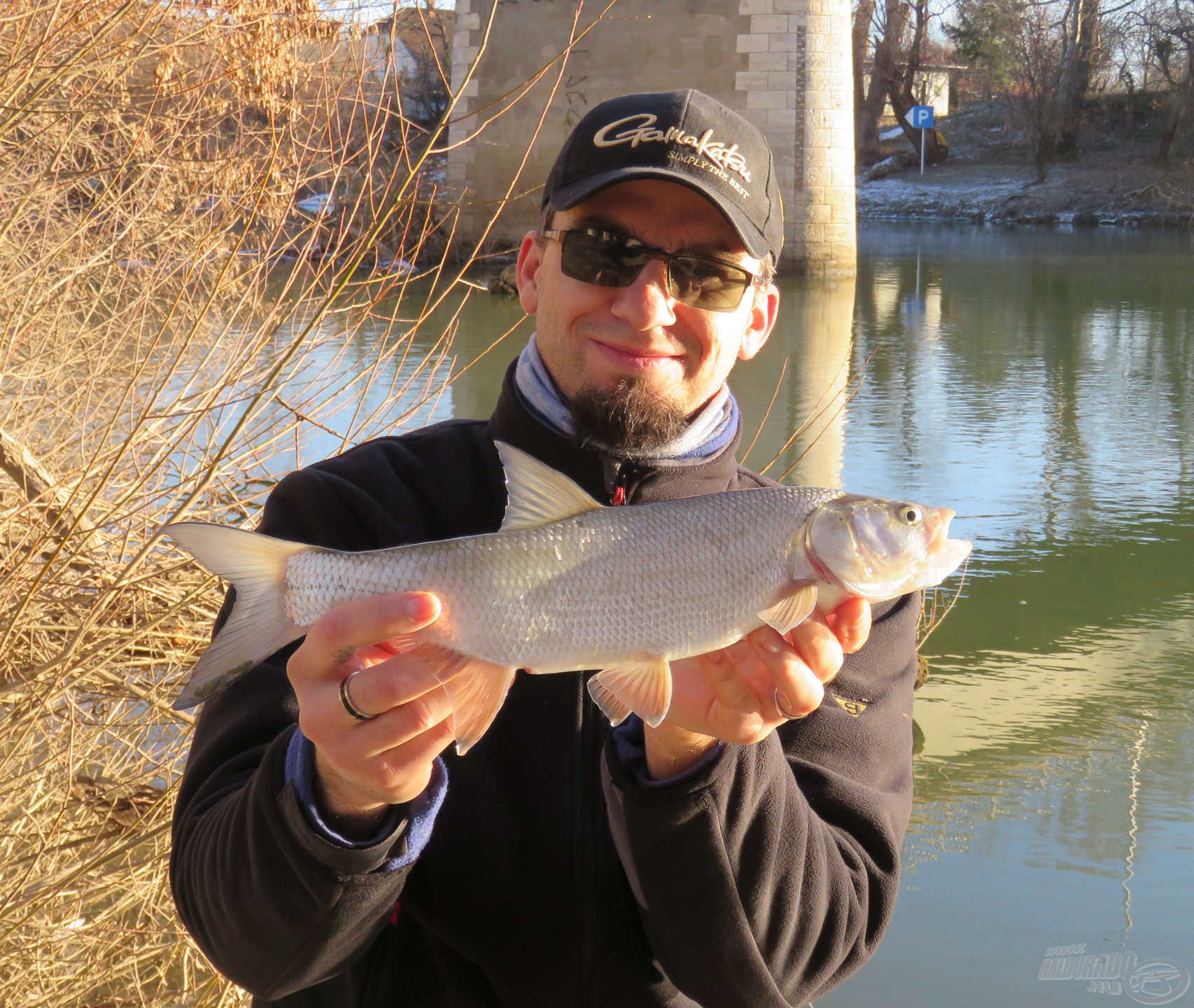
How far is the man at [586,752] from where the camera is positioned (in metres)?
1.94

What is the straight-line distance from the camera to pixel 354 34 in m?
4.34

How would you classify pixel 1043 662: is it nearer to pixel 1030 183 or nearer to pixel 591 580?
pixel 591 580

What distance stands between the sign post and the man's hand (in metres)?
40.7

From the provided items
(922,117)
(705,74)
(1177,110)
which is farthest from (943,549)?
(922,117)

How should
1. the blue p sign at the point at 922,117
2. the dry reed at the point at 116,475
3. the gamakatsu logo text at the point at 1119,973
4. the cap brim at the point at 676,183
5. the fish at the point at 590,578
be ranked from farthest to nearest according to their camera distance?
1. the blue p sign at the point at 922,117
2. the gamakatsu logo text at the point at 1119,973
3. the dry reed at the point at 116,475
4. the cap brim at the point at 676,183
5. the fish at the point at 590,578

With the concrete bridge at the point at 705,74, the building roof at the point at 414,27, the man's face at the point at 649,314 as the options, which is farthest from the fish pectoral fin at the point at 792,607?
the concrete bridge at the point at 705,74

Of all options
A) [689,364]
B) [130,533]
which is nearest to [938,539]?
[689,364]

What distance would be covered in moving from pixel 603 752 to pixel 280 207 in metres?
3.17

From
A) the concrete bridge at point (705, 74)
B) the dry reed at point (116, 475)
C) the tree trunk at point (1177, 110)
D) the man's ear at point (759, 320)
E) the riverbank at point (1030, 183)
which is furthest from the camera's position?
the tree trunk at point (1177, 110)

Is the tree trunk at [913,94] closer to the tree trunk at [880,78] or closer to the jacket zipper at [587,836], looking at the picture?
the tree trunk at [880,78]

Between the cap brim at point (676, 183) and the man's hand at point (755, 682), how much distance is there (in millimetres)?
933

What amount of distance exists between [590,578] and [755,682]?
298 mm

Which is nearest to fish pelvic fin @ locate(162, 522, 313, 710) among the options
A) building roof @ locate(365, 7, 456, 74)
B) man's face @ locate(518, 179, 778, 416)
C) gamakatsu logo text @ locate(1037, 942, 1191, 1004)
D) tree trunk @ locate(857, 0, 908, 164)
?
man's face @ locate(518, 179, 778, 416)

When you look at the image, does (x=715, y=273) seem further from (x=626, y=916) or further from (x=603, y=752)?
(x=626, y=916)
